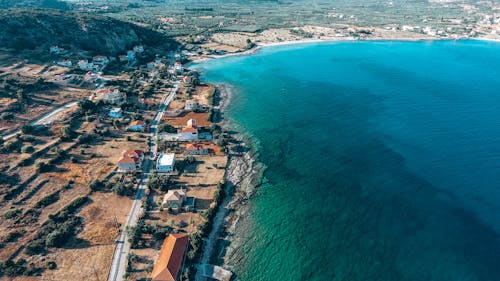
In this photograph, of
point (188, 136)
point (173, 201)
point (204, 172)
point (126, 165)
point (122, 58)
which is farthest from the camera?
point (122, 58)

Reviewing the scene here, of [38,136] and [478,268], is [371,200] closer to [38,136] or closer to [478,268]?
[478,268]

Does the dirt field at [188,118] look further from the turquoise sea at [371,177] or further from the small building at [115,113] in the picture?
the small building at [115,113]

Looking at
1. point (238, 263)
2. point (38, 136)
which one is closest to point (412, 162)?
point (238, 263)

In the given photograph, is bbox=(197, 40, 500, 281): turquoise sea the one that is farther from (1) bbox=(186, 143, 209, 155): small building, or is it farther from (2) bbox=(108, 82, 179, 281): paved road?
(2) bbox=(108, 82, 179, 281): paved road

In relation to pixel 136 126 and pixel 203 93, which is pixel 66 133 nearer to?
pixel 136 126

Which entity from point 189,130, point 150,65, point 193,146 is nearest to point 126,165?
point 193,146

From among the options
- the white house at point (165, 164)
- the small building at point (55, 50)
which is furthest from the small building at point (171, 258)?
the small building at point (55, 50)
